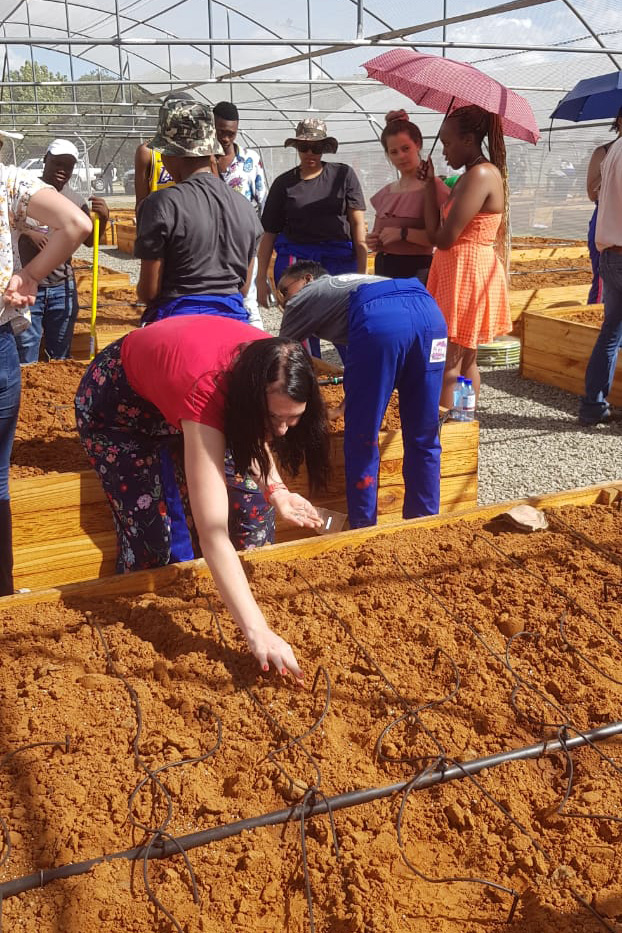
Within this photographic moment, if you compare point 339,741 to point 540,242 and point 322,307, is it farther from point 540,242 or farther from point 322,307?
point 540,242

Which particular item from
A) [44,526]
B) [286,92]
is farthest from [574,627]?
[286,92]

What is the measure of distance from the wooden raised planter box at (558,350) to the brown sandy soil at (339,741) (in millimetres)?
3570

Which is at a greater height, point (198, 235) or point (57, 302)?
point (198, 235)

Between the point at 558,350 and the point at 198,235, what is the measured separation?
395cm

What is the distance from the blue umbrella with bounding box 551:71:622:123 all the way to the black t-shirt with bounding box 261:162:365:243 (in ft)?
13.1

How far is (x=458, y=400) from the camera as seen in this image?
4.52m

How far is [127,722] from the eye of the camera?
212cm

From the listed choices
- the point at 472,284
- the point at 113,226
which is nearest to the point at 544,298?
the point at 472,284

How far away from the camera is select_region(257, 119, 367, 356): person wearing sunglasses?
5062mm

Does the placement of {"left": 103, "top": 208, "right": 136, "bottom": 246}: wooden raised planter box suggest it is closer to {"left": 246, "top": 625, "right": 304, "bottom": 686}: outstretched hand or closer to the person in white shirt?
the person in white shirt

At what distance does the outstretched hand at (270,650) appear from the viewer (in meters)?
2.07

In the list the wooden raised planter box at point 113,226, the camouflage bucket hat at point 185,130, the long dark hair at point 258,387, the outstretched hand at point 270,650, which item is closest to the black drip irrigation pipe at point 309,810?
the outstretched hand at point 270,650

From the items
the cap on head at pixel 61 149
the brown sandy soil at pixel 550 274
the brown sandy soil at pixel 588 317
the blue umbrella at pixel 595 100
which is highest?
the blue umbrella at pixel 595 100

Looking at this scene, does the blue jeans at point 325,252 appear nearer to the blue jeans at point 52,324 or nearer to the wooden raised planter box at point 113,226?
the blue jeans at point 52,324
